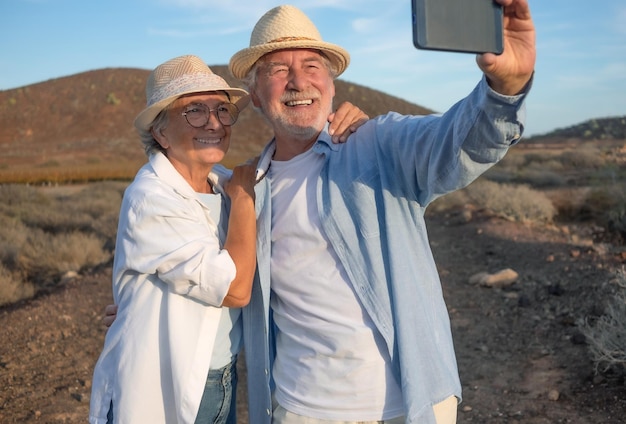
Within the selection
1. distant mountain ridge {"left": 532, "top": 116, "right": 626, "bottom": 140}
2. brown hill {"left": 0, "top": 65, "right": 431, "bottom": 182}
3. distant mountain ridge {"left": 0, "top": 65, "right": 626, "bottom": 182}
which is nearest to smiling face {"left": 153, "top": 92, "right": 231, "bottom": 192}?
brown hill {"left": 0, "top": 65, "right": 431, "bottom": 182}

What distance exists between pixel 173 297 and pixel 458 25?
141 cm

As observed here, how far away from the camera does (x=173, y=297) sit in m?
2.34

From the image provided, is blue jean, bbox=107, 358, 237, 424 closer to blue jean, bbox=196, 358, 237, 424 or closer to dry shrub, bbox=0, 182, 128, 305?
blue jean, bbox=196, 358, 237, 424

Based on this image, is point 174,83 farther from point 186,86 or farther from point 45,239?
point 45,239

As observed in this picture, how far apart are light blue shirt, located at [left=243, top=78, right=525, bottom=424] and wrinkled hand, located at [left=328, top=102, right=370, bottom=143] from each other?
0.06 meters

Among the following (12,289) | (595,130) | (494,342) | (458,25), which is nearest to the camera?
(458,25)

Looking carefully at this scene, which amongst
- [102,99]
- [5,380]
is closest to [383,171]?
[5,380]

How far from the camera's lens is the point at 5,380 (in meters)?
5.84

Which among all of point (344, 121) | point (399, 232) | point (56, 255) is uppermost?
point (344, 121)

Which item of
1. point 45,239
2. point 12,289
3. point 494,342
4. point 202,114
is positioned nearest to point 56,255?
point 45,239

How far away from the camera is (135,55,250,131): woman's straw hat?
264 centimetres

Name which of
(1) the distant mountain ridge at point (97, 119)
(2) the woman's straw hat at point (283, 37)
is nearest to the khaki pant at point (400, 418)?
(2) the woman's straw hat at point (283, 37)

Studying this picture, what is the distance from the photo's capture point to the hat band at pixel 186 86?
8.61 feet

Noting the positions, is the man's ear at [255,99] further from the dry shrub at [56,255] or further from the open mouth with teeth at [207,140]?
the dry shrub at [56,255]
